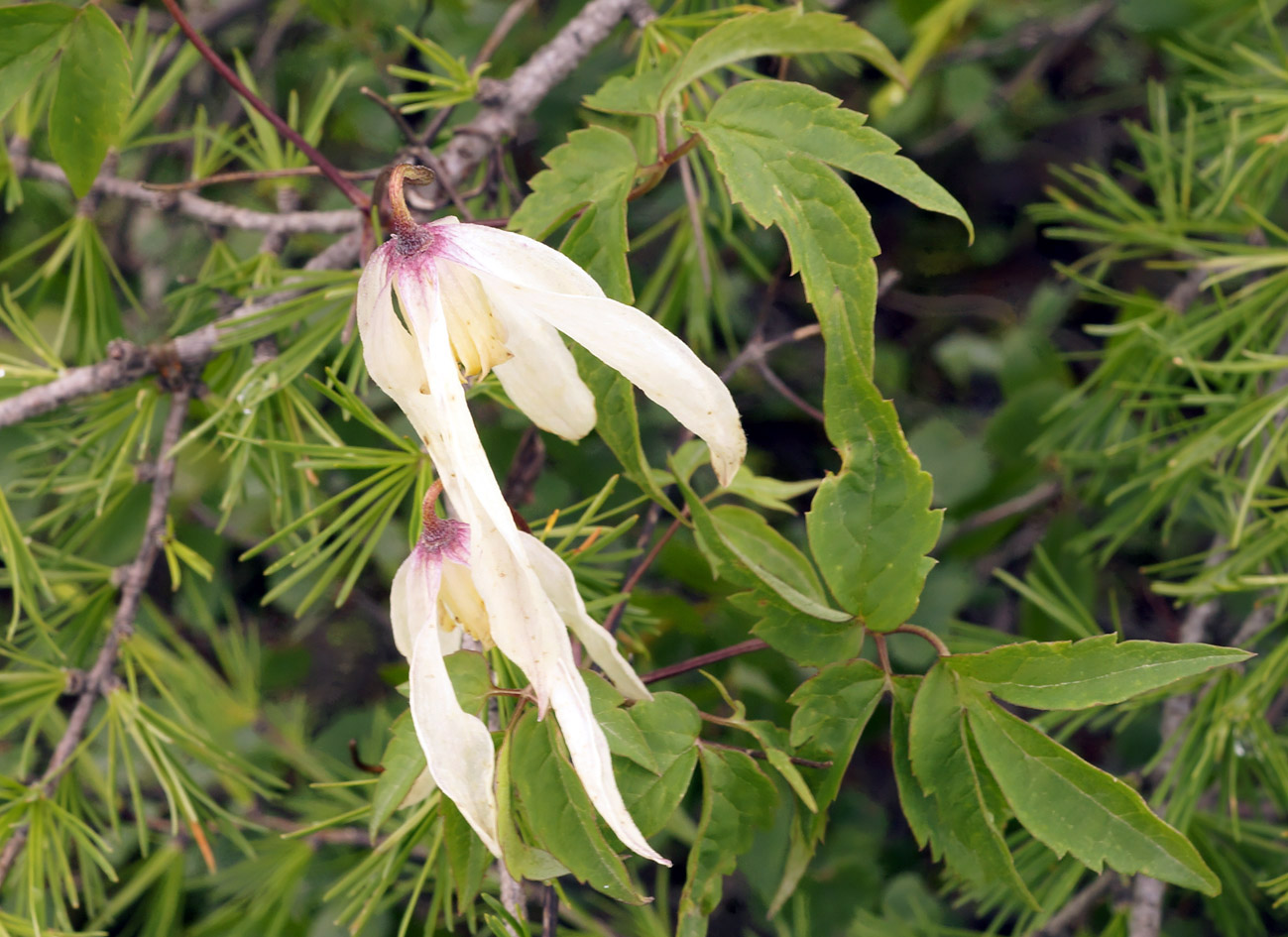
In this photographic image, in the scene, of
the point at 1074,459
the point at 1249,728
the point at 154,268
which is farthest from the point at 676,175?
the point at 1249,728

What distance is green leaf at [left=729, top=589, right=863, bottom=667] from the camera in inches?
18.8

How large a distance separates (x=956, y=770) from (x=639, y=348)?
263 mm

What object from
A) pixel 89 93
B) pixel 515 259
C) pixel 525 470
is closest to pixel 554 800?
pixel 515 259

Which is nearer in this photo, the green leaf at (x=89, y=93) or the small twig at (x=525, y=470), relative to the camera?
the green leaf at (x=89, y=93)

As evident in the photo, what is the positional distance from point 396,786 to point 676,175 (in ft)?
2.86

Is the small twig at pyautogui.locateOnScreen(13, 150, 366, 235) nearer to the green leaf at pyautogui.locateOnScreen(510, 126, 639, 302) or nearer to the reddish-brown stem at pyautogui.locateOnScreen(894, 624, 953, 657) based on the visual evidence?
the green leaf at pyautogui.locateOnScreen(510, 126, 639, 302)

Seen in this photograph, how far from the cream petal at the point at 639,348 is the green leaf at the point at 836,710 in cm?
16

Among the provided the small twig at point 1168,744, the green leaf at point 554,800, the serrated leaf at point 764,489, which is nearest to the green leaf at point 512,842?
the green leaf at point 554,800

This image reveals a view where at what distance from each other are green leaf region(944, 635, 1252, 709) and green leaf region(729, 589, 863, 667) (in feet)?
0.18

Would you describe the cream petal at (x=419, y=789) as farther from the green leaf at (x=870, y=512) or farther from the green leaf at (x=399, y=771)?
the green leaf at (x=870, y=512)

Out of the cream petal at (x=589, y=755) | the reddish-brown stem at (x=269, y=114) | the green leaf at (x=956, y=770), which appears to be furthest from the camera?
the reddish-brown stem at (x=269, y=114)

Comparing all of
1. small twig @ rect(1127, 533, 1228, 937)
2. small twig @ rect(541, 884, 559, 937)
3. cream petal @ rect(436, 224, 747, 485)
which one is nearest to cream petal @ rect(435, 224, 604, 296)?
cream petal @ rect(436, 224, 747, 485)

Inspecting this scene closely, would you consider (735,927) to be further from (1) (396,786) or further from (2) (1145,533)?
(1) (396,786)

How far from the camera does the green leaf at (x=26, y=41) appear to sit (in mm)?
519
